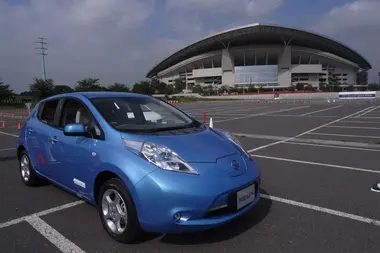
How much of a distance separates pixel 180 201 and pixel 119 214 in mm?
748

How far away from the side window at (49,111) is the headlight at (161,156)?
1859mm

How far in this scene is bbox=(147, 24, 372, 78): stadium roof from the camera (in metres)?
96.1

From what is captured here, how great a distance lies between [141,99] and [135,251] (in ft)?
6.81

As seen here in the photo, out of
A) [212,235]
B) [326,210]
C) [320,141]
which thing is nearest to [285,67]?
[320,141]

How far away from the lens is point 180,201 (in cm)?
254

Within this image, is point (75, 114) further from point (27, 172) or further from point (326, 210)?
point (326, 210)

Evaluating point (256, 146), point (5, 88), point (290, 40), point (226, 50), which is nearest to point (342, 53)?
point (290, 40)

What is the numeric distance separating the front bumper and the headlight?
2.7 inches


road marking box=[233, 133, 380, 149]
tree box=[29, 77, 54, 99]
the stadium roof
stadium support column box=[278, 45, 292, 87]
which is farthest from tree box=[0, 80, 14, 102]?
stadium support column box=[278, 45, 292, 87]

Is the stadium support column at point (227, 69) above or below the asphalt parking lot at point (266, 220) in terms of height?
above

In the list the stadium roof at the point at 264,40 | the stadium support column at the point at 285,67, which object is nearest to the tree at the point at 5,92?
the stadium roof at the point at 264,40

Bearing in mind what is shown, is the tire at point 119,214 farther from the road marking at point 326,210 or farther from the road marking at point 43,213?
the road marking at point 326,210

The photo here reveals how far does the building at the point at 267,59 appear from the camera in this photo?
102 meters

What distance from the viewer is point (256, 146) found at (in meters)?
8.30
